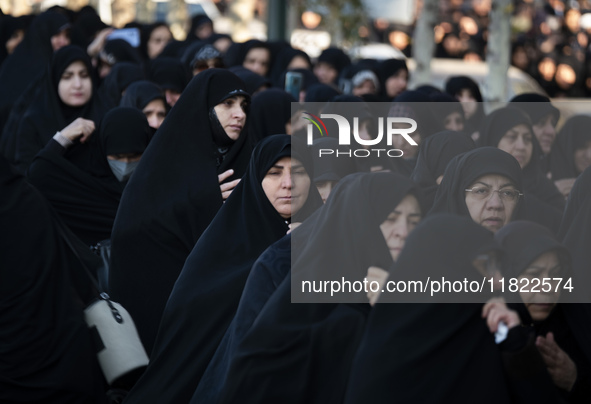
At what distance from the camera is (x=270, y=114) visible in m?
6.80

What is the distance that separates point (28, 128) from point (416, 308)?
470 cm

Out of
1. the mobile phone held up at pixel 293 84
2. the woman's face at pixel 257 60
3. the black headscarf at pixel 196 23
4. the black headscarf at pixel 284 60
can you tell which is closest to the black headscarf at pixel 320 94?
the mobile phone held up at pixel 293 84

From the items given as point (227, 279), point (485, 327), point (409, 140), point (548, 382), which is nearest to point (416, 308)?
point (485, 327)

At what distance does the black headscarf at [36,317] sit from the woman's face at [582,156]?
381 centimetres

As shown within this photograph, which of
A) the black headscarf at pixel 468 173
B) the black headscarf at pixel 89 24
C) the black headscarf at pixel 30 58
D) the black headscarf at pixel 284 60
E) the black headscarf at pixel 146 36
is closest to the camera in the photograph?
the black headscarf at pixel 468 173

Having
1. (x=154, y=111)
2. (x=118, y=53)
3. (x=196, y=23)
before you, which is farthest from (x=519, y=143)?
(x=196, y=23)

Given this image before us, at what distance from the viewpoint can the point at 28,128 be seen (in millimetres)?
7367

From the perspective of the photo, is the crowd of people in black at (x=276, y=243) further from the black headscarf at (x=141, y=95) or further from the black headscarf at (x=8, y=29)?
the black headscarf at (x=8, y=29)

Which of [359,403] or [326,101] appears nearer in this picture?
[359,403]

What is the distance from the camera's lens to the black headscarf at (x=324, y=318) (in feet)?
11.3

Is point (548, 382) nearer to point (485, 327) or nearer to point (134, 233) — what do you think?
point (485, 327)

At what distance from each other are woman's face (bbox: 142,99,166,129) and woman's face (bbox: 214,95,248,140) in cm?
138

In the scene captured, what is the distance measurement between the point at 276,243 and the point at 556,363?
3.15 feet
